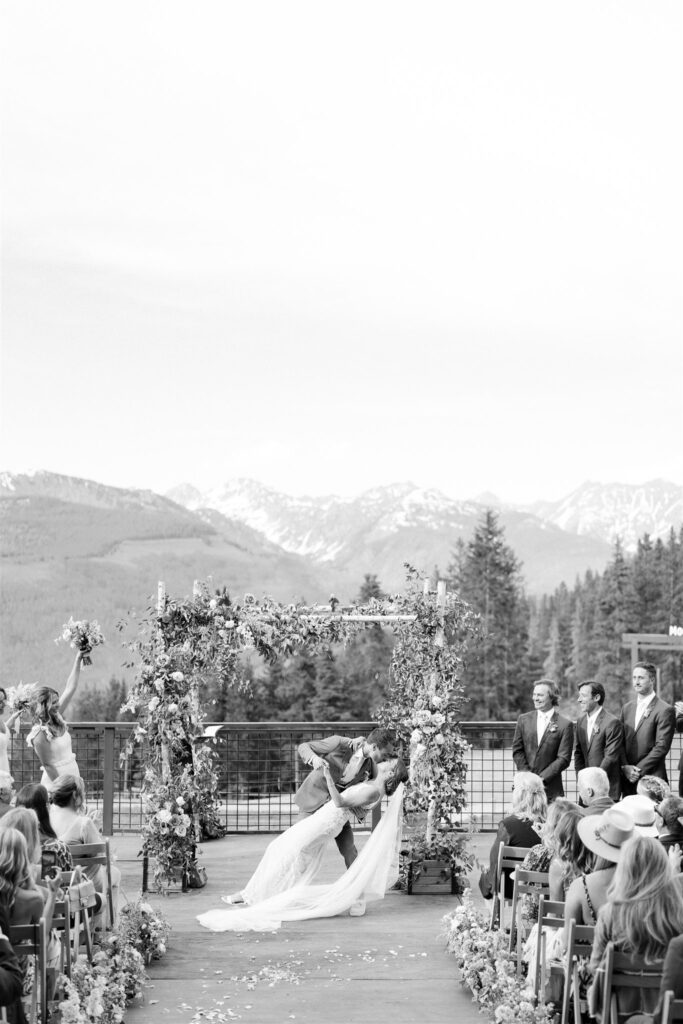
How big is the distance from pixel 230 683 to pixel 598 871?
16.1 feet

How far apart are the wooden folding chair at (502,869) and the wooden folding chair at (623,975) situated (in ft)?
6.83

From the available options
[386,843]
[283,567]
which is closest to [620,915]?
[386,843]

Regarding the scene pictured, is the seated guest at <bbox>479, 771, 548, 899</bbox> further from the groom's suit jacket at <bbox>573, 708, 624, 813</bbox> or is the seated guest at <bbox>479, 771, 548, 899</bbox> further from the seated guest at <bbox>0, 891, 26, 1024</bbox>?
the seated guest at <bbox>0, 891, 26, 1024</bbox>

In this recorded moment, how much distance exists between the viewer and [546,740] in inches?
359

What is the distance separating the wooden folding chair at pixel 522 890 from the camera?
626 centimetres

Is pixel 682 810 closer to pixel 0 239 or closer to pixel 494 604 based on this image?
pixel 494 604

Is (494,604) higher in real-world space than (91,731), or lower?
higher

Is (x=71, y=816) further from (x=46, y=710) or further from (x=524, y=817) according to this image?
(x=524, y=817)

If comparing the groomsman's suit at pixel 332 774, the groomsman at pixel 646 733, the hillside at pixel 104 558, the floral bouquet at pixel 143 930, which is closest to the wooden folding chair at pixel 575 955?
the floral bouquet at pixel 143 930

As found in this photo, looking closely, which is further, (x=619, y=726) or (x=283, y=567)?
(x=283, y=567)

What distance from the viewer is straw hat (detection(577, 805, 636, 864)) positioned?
536cm

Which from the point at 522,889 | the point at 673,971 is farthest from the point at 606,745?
the point at 673,971

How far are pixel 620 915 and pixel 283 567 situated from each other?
319 ft

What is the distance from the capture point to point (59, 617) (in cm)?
8175
